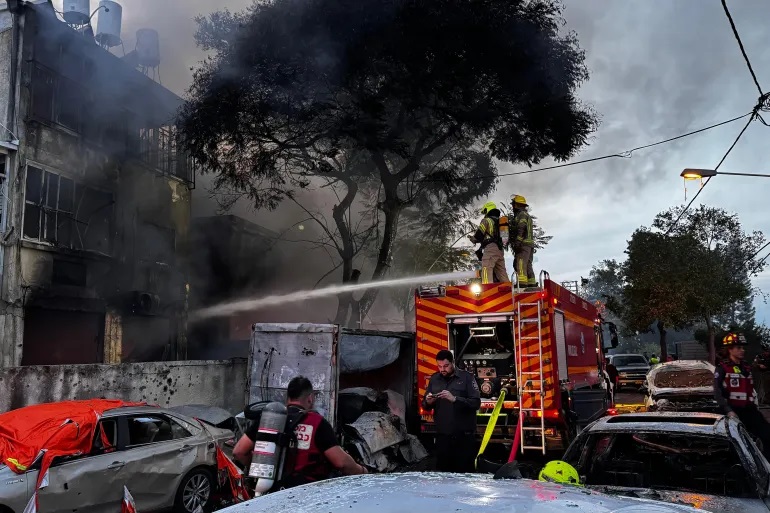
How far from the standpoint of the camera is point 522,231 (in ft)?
32.6

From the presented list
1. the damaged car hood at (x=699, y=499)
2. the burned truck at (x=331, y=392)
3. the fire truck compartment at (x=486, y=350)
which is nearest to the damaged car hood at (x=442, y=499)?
the damaged car hood at (x=699, y=499)

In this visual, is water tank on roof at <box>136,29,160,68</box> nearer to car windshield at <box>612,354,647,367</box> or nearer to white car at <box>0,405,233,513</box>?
white car at <box>0,405,233,513</box>

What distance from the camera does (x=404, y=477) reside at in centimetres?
252

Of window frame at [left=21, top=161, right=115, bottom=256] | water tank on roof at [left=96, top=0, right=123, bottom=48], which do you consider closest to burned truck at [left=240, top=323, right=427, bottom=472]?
window frame at [left=21, top=161, right=115, bottom=256]

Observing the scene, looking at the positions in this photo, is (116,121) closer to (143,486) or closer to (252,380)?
(252,380)

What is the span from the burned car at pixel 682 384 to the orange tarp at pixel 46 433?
29.7 ft

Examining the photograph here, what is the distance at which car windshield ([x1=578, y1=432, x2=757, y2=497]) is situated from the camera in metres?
4.10

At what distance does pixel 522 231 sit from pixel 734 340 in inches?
160

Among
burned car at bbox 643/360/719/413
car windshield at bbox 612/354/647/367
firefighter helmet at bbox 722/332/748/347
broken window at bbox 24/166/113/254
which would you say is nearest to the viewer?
firefighter helmet at bbox 722/332/748/347

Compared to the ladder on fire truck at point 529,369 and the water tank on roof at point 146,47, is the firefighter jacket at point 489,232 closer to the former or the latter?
the ladder on fire truck at point 529,369

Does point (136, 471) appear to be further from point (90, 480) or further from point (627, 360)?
point (627, 360)

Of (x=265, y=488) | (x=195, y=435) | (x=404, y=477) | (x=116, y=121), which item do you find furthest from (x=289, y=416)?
(x=116, y=121)

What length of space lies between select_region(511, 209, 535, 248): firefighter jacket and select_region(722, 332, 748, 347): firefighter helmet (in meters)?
3.79

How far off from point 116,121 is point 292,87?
16.2ft
